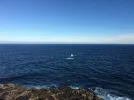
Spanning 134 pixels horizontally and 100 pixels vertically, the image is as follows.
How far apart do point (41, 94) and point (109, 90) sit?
18917 mm

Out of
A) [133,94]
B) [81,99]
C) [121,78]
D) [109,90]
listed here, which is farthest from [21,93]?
[121,78]

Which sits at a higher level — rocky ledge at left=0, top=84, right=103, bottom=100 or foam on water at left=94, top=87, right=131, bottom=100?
rocky ledge at left=0, top=84, right=103, bottom=100

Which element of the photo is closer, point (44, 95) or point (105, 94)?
point (44, 95)

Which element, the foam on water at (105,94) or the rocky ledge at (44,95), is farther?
the foam on water at (105,94)

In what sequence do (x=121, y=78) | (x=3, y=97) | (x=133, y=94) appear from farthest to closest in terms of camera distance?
(x=121, y=78) < (x=133, y=94) < (x=3, y=97)

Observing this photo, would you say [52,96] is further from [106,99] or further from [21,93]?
[106,99]

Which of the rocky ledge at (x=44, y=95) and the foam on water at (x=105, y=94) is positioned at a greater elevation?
the rocky ledge at (x=44, y=95)

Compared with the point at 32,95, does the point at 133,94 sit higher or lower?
lower

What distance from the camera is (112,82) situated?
1756 inches

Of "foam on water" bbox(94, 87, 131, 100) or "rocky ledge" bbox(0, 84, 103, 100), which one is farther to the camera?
"foam on water" bbox(94, 87, 131, 100)

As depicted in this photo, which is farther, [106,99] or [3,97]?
[106,99]

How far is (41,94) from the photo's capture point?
96.8 feet

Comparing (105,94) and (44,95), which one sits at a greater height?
(44,95)

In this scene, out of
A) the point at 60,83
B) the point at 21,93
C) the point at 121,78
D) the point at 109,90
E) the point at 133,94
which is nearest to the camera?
the point at 21,93
